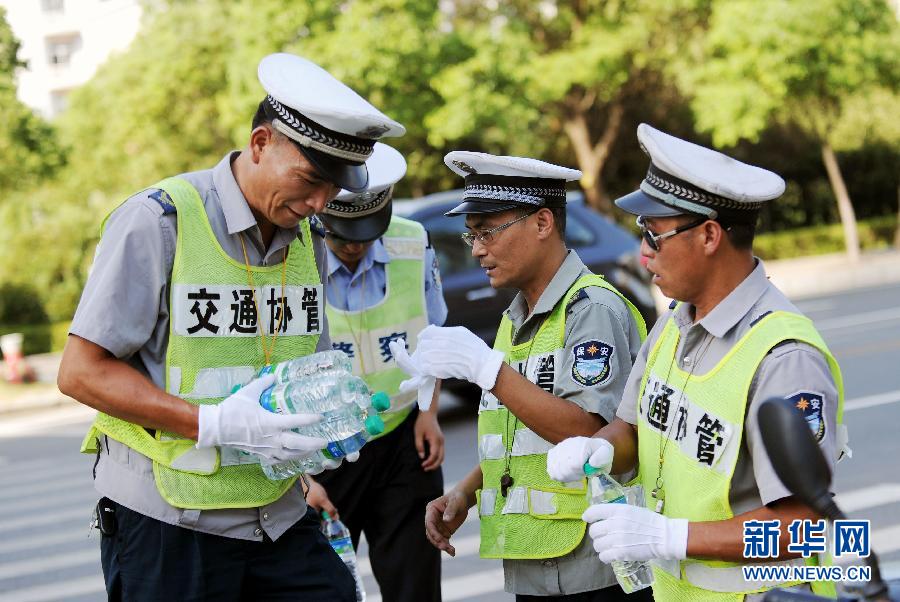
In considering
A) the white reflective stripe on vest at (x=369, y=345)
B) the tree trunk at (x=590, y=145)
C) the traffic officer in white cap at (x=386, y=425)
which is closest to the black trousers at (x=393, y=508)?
the traffic officer in white cap at (x=386, y=425)

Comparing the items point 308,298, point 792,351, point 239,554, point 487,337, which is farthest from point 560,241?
point 487,337

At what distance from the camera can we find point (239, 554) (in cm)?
291

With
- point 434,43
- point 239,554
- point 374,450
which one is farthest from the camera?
point 434,43

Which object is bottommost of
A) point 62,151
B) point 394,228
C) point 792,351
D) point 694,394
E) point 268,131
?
point 62,151

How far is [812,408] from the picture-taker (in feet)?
7.32

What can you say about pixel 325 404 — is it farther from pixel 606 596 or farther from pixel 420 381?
pixel 606 596

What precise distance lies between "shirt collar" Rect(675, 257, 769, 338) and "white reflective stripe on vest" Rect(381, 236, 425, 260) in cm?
204

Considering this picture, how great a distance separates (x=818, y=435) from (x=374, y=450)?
217 centimetres

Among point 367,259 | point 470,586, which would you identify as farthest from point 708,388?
point 470,586

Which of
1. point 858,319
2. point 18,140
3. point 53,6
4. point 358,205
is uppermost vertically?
point 358,205

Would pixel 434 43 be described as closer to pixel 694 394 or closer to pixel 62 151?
pixel 62 151

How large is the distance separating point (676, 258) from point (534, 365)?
0.65m

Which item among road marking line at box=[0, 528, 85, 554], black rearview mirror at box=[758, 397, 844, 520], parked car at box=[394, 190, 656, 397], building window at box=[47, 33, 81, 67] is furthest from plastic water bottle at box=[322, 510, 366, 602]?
building window at box=[47, 33, 81, 67]

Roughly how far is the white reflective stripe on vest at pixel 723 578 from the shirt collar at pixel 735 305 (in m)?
0.51
